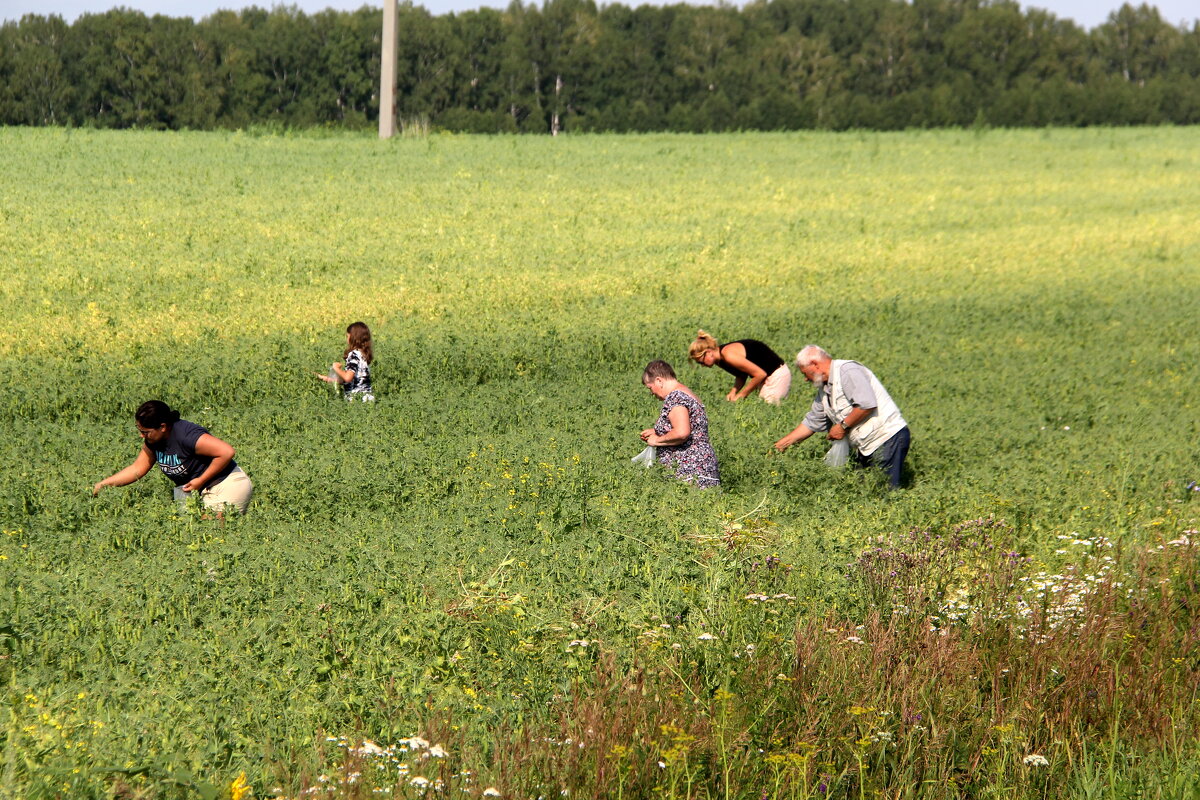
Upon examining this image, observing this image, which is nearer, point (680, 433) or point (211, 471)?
point (211, 471)

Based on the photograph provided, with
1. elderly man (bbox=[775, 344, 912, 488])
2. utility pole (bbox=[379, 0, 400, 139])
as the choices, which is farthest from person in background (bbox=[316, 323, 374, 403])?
utility pole (bbox=[379, 0, 400, 139])

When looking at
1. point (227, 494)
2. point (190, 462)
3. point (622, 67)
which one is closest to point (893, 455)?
point (227, 494)

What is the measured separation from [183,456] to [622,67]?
75.7 metres

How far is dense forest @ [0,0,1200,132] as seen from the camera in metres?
62.3

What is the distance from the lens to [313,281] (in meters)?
19.6

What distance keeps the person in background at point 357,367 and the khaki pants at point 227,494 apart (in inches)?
150

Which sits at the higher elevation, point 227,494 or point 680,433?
point 680,433

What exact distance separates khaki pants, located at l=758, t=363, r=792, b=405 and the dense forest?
43.6 meters

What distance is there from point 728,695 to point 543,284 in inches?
614

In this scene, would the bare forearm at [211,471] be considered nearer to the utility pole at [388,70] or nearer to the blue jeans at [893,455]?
the blue jeans at [893,455]

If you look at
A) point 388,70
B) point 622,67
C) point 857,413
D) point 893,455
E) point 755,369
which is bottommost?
point 893,455

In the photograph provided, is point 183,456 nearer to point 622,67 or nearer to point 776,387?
point 776,387

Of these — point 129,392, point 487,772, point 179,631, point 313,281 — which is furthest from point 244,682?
point 313,281

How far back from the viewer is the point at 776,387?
12.8m
